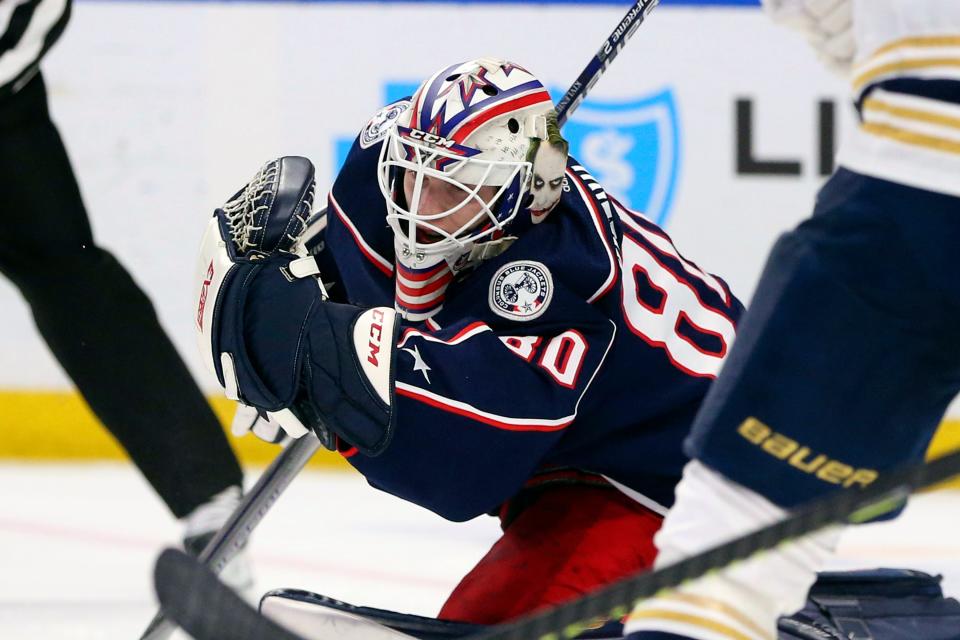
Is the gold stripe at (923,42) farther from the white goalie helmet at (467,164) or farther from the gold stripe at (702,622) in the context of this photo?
the white goalie helmet at (467,164)

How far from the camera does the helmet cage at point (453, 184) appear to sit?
1.73m

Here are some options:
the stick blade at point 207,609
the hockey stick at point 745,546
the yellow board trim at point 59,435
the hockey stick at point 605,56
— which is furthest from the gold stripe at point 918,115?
the yellow board trim at point 59,435

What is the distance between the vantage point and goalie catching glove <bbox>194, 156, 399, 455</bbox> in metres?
1.61

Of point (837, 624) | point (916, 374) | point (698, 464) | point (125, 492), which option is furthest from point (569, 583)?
point (125, 492)

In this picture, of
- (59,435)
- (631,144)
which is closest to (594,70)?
(631,144)

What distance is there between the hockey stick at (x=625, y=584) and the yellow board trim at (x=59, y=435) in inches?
106

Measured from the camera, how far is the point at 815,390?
112cm

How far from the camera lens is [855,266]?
110 centimetres

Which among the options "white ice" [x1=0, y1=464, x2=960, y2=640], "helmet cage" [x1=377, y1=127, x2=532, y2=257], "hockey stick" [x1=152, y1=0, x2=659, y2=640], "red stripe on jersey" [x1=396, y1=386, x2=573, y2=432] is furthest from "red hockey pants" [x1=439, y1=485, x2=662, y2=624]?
"white ice" [x1=0, y1=464, x2=960, y2=640]

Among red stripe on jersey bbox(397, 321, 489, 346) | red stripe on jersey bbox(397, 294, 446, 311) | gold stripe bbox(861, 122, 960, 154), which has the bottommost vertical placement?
red stripe on jersey bbox(397, 294, 446, 311)

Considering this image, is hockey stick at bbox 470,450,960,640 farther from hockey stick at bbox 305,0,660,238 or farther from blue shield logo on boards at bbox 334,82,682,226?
blue shield logo on boards at bbox 334,82,682,226

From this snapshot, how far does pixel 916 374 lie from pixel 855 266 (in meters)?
0.10

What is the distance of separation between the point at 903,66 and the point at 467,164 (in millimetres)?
718

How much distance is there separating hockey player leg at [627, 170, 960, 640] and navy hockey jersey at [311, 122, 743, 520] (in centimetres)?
49
